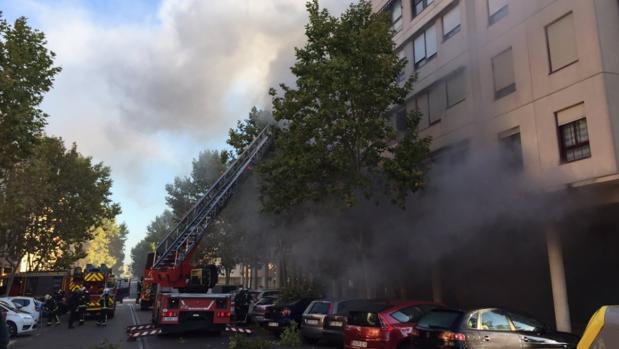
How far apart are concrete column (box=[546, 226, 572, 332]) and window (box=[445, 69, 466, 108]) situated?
5.14 m

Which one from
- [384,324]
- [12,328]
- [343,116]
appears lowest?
[12,328]

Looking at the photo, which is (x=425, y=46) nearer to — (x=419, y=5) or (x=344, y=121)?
(x=419, y=5)

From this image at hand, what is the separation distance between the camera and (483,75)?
44.8 ft

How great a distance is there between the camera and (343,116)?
13117 mm

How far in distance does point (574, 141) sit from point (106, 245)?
92.1 metres

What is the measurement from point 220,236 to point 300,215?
15868mm

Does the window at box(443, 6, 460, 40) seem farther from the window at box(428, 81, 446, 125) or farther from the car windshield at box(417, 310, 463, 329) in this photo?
the car windshield at box(417, 310, 463, 329)

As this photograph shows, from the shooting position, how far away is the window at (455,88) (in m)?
14.7

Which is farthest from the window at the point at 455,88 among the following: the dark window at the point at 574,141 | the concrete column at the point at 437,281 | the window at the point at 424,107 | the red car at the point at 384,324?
the red car at the point at 384,324

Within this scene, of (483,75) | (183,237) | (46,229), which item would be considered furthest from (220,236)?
(483,75)

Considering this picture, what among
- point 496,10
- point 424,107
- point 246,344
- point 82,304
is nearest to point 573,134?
point 496,10

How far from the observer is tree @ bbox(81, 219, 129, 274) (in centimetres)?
5704

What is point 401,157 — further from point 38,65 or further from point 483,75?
point 38,65

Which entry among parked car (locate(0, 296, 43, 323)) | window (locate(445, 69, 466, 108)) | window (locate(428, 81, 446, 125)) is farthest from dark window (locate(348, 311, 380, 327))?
parked car (locate(0, 296, 43, 323))
